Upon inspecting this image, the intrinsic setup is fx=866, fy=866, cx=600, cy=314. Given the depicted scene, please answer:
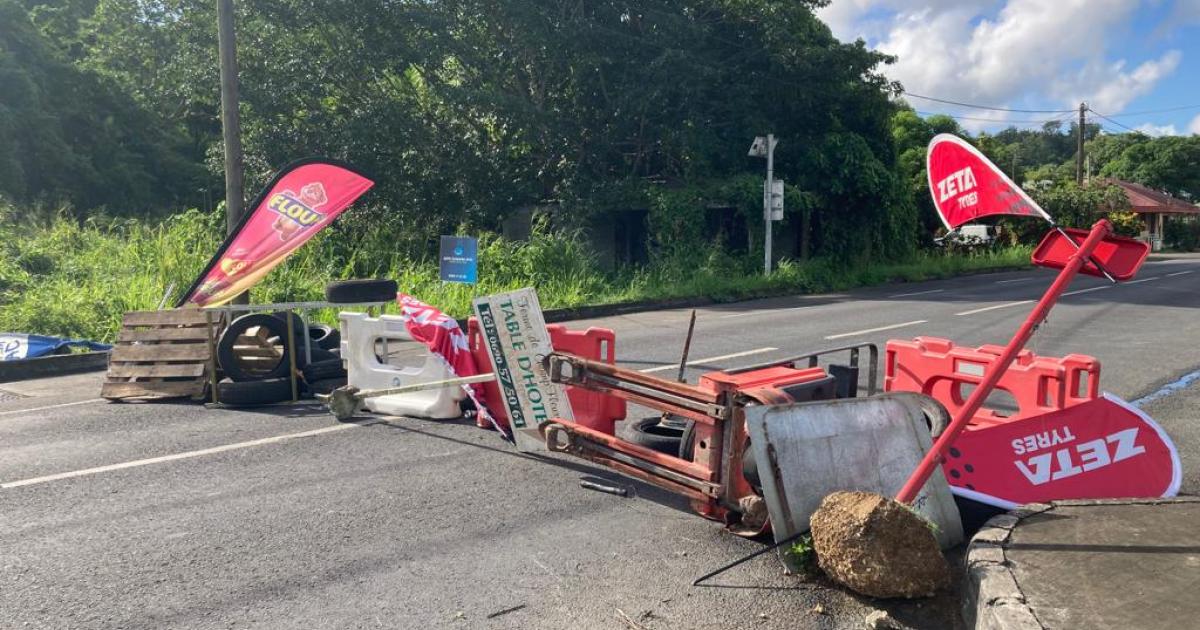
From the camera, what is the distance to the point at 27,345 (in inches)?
426

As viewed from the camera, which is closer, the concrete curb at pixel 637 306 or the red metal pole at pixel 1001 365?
the red metal pole at pixel 1001 365

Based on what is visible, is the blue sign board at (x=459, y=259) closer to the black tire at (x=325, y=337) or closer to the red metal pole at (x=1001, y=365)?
the black tire at (x=325, y=337)

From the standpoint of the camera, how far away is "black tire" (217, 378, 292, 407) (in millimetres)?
7801

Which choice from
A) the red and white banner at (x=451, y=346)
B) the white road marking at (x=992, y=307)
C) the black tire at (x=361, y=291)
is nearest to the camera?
the red and white banner at (x=451, y=346)

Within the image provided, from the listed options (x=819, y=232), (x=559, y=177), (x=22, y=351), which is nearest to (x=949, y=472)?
(x=22, y=351)

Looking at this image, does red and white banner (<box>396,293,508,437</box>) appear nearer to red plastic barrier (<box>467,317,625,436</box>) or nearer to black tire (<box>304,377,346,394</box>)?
red plastic barrier (<box>467,317,625,436</box>)

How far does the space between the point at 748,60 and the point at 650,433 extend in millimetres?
19893

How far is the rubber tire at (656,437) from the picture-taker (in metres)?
5.53

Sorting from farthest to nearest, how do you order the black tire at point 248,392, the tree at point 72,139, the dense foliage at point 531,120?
the tree at point 72,139
the dense foliage at point 531,120
the black tire at point 248,392

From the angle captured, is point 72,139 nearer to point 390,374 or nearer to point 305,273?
point 305,273

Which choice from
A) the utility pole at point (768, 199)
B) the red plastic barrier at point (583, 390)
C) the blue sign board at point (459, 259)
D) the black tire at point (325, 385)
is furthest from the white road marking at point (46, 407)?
the utility pole at point (768, 199)

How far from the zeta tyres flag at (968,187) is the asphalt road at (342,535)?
1.73 metres

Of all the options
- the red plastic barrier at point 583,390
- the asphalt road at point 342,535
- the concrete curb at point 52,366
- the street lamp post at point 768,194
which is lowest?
the asphalt road at point 342,535

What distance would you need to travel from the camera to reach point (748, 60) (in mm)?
23719
